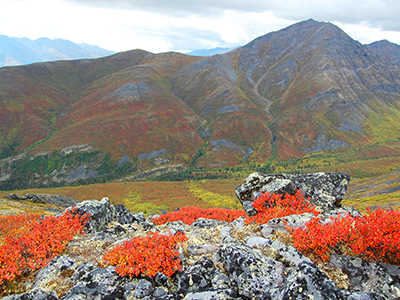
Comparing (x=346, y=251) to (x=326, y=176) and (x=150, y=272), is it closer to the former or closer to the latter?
(x=150, y=272)

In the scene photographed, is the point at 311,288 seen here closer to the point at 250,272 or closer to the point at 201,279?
the point at 250,272

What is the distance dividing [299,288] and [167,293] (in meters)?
6.38

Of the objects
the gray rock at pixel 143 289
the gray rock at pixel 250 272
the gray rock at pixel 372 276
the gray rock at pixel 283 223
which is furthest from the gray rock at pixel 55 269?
the gray rock at pixel 372 276

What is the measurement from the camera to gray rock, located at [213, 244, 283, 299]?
35.8ft

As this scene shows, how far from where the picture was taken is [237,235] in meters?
18.4

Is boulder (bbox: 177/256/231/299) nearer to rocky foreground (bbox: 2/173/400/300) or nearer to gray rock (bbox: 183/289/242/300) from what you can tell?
rocky foreground (bbox: 2/173/400/300)

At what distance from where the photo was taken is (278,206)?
2202 centimetres

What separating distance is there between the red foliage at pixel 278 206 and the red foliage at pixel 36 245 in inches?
591

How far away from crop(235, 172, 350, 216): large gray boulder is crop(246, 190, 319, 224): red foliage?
0.98 m

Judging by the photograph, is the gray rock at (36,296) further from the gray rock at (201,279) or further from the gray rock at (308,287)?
the gray rock at (308,287)

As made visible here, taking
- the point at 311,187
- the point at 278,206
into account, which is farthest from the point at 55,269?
the point at 311,187

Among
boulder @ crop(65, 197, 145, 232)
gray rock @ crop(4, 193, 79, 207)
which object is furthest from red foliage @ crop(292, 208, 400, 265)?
gray rock @ crop(4, 193, 79, 207)

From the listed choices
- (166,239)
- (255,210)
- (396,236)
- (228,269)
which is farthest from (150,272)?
(255,210)

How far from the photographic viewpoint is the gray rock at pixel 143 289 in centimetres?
1143
